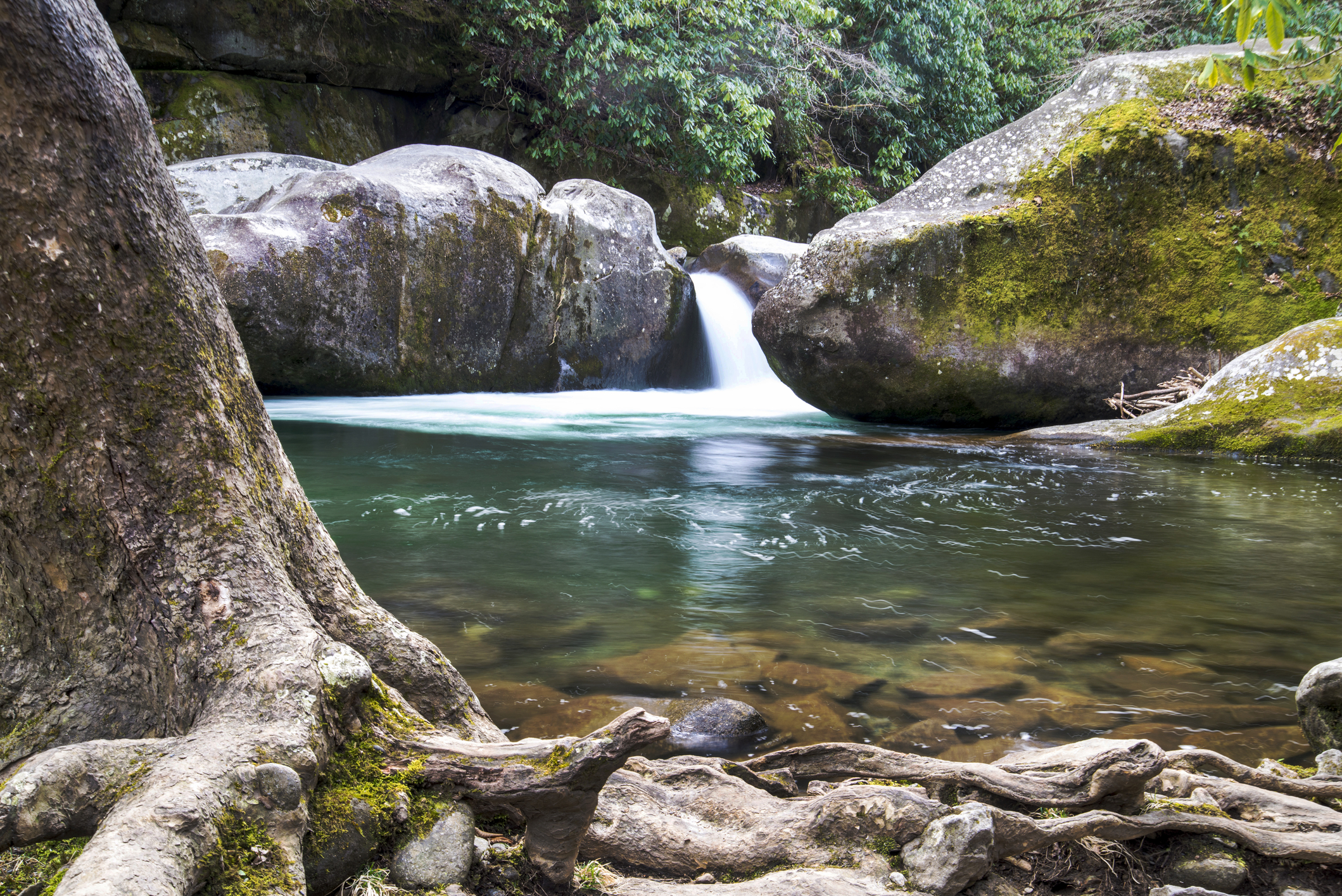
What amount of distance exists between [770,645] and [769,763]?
1.38 metres

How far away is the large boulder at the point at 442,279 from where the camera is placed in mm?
11320


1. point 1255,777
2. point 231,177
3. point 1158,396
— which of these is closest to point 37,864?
point 1255,777

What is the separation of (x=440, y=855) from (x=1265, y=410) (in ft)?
31.1

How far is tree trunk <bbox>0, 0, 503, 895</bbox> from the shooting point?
1.71m

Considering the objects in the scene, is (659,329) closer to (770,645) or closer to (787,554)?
(787,554)

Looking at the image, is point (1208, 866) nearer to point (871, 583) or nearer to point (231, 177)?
point (871, 583)

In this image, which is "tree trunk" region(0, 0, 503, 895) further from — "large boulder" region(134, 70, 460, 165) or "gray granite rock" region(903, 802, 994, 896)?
"large boulder" region(134, 70, 460, 165)

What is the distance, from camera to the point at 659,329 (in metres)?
15.1

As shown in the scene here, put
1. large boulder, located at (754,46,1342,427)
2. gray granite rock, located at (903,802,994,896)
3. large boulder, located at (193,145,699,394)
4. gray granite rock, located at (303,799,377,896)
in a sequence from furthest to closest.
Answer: large boulder, located at (193,145,699,394), large boulder, located at (754,46,1342,427), gray granite rock, located at (903,802,994,896), gray granite rock, located at (303,799,377,896)

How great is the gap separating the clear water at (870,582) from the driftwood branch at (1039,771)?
0.65 meters

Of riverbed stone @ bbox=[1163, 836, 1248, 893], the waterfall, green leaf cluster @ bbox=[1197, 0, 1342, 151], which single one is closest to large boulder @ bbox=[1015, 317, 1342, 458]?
green leaf cluster @ bbox=[1197, 0, 1342, 151]

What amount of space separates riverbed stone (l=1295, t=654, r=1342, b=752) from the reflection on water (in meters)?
0.38

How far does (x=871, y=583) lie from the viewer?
15.8 feet

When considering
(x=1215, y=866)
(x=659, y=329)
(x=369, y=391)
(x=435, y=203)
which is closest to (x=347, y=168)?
(x=435, y=203)
